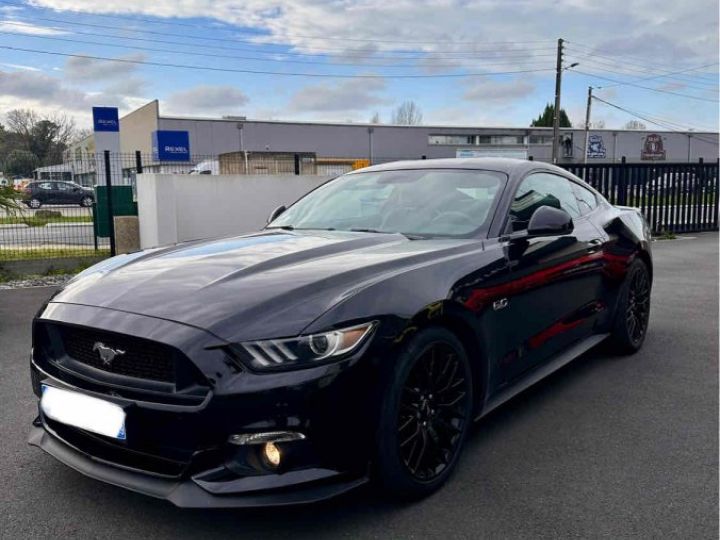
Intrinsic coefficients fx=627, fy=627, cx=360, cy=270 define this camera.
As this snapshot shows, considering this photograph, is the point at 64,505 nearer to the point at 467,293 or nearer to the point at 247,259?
the point at 247,259

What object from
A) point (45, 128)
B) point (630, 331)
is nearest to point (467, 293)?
point (630, 331)

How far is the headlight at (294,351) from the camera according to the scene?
2.23 m

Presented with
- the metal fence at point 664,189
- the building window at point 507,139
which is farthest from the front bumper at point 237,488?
the building window at point 507,139

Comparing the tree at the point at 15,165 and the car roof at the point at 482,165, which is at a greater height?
the tree at the point at 15,165

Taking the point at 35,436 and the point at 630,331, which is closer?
the point at 35,436

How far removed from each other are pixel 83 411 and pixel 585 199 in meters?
3.76

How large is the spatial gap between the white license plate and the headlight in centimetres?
54

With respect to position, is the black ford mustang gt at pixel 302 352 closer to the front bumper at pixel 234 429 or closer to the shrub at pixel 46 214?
the front bumper at pixel 234 429

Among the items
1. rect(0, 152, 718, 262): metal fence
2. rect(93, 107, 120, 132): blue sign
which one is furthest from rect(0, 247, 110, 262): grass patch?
rect(93, 107, 120, 132): blue sign

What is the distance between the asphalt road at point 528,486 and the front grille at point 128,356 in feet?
2.17

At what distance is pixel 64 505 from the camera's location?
8.86 ft

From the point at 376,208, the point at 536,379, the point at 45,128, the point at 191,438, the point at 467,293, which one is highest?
the point at 45,128

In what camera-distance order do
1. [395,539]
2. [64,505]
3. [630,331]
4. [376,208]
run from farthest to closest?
[630,331] < [376,208] < [64,505] < [395,539]

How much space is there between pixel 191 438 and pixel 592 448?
2.14 m
